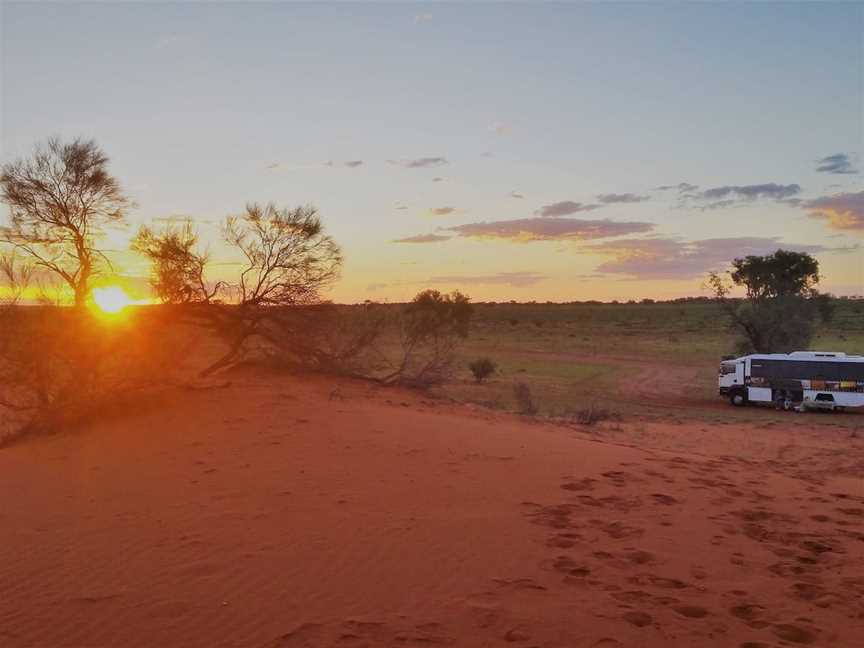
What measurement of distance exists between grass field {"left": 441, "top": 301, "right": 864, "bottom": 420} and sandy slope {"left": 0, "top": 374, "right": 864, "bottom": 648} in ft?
36.6

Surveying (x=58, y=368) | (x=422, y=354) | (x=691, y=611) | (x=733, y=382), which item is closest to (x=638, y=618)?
(x=691, y=611)

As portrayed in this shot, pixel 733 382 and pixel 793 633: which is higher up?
pixel 733 382

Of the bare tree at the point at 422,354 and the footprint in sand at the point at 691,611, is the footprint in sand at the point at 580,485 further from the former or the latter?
the bare tree at the point at 422,354

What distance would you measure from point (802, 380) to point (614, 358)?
2064cm

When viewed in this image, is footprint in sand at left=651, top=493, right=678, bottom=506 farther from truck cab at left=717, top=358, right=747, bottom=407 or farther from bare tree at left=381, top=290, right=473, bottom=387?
truck cab at left=717, top=358, right=747, bottom=407

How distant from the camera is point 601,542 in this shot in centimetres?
755

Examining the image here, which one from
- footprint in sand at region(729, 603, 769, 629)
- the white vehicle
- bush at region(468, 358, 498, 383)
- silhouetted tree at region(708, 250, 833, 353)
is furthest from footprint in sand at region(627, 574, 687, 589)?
silhouetted tree at region(708, 250, 833, 353)

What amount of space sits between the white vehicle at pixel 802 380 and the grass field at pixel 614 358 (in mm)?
1025

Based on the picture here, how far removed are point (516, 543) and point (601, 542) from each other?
2.93 feet

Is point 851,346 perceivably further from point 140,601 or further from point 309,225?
point 140,601

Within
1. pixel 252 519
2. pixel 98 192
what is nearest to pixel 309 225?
pixel 98 192

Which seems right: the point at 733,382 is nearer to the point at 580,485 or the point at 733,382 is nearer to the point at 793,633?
the point at 580,485

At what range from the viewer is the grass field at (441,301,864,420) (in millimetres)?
28469

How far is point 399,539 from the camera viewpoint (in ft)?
24.4
